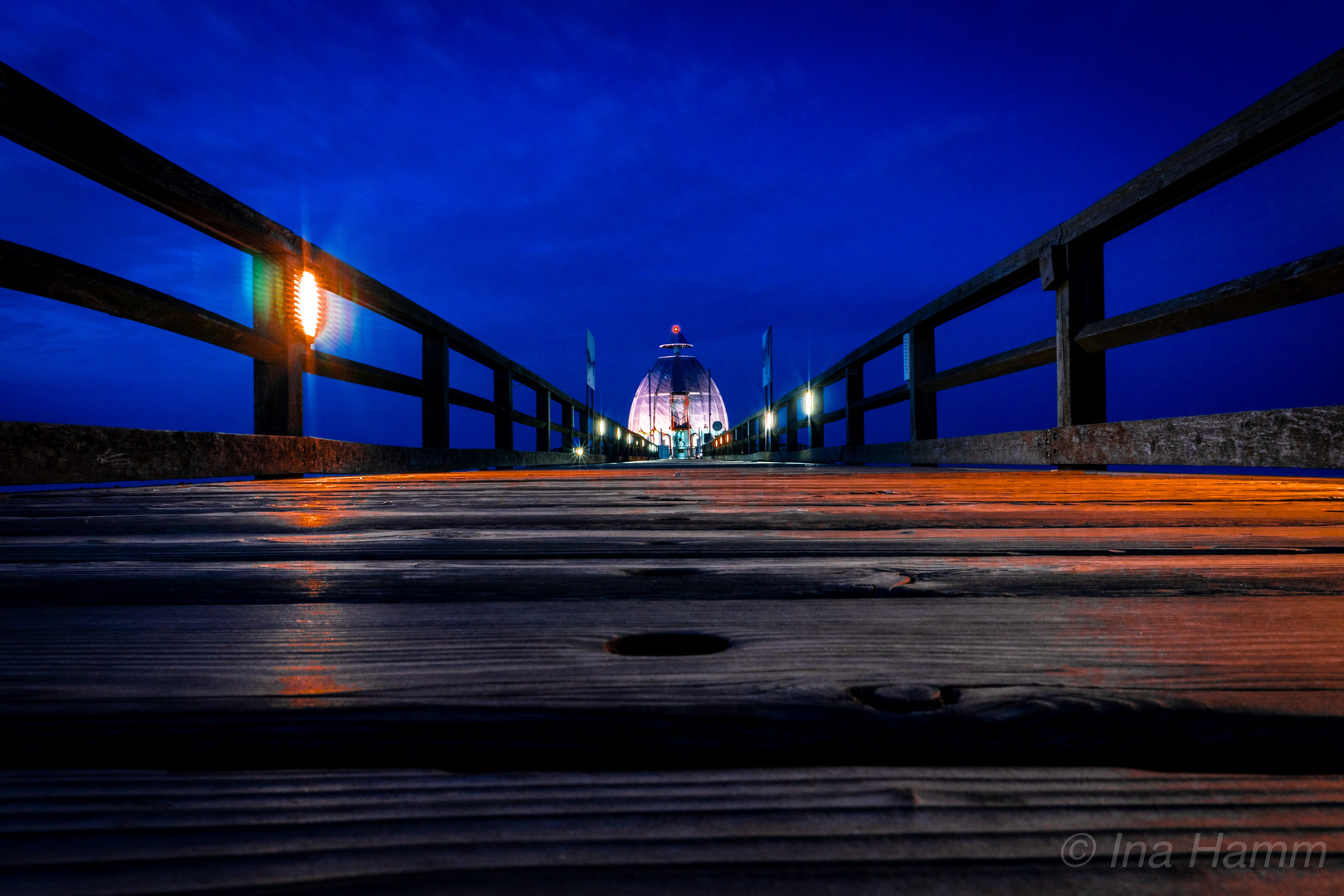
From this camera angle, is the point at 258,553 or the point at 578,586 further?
the point at 258,553

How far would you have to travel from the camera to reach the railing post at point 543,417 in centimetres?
924

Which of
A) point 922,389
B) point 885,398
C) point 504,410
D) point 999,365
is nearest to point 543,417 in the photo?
point 504,410

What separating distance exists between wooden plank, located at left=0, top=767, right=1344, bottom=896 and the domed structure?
168 feet

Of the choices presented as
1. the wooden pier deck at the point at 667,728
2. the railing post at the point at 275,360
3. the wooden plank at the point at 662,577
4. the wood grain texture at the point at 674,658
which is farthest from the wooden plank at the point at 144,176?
the wooden pier deck at the point at 667,728

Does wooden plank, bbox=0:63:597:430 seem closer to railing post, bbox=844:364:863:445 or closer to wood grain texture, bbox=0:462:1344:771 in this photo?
wood grain texture, bbox=0:462:1344:771

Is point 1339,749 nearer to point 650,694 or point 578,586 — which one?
point 650,694

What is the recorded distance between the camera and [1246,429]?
7.95 feet

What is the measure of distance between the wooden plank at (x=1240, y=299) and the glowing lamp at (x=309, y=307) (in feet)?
13.9

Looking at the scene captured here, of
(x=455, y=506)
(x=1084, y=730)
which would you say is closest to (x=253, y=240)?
(x=455, y=506)

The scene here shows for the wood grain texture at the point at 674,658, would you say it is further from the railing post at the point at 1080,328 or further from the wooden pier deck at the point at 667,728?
the railing post at the point at 1080,328

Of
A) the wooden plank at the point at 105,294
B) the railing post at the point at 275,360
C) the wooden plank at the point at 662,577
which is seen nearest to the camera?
the wooden plank at the point at 662,577

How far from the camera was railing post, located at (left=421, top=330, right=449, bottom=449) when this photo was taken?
5.45m

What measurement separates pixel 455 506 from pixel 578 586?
1240 mm

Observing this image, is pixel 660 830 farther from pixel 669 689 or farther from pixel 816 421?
pixel 816 421
